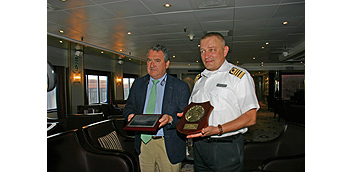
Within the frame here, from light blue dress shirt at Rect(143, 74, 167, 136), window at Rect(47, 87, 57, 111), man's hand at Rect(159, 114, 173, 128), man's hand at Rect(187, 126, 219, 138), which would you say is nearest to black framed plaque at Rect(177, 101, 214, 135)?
man's hand at Rect(187, 126, 219, 138)

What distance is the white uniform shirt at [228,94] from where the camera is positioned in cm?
138

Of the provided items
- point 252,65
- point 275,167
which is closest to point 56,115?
point 275,167

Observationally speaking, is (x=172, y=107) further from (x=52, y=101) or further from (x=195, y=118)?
(x=52, y=101)

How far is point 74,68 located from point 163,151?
858 centimetres

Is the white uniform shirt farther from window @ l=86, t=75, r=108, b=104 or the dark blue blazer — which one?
window @ l=86, t=75, r=108, b=104

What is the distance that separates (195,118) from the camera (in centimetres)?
136

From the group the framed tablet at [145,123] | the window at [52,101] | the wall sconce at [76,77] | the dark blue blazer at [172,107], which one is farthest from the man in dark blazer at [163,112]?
the wall sconce at [76,77]

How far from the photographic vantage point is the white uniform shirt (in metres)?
1.38

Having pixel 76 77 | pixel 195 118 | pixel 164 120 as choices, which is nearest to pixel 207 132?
pixel 195 118

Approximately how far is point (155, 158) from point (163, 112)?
403 millimetres

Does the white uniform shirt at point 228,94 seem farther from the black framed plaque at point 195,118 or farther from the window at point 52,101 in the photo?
the window at point 52,101

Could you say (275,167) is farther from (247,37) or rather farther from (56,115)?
(56,115)

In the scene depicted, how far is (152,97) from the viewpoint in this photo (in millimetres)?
1798

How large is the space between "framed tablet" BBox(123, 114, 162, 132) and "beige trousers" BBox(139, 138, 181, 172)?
0.27 metres
